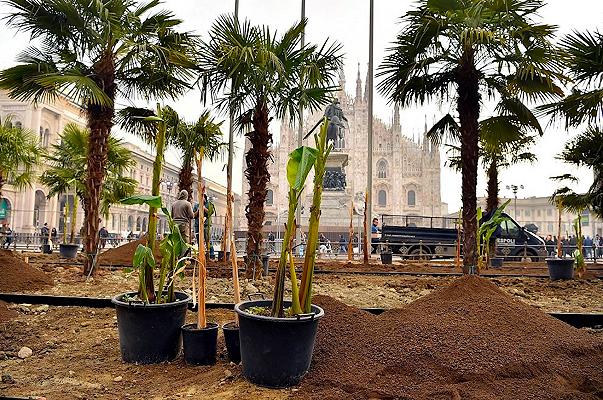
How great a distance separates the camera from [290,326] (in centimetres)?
282

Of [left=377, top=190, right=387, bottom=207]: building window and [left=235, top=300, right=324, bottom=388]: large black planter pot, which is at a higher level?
[left=377, top=190, right=387, bottom=207]: building window

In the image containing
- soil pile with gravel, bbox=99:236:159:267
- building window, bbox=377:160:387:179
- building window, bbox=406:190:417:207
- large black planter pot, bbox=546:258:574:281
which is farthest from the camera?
building window, bbox=377:160:387:179

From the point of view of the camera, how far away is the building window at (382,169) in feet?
190

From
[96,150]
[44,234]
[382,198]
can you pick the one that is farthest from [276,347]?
[382,198]

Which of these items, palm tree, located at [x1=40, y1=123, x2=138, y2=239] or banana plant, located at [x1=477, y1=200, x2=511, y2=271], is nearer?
banana plant, located at [x1=477, y1=200, x2=511, y2=271]

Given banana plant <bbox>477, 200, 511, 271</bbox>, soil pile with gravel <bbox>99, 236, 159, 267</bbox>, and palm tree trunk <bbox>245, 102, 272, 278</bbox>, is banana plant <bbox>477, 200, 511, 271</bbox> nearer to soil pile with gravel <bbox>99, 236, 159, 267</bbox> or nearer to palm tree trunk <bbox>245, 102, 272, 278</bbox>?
palm tree trunk <bbox>245, 102, 272, 278</bbox>

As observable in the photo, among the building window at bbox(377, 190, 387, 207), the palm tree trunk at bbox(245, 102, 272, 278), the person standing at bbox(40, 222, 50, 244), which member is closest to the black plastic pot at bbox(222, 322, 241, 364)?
the palm tree trunk at bbox(245, 102, 272, 278)

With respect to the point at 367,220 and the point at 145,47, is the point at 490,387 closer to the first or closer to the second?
the point at 145,47

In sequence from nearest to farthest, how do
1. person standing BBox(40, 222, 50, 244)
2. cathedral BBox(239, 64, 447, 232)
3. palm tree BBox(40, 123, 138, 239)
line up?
1. palm tree BBox(40, 123, 138, 239)
2. person standing BBox(40, 222, 50, 244)
3. cathedral BBox(239, 64, 447, 232)

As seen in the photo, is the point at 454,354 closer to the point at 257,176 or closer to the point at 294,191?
the point at 294,191

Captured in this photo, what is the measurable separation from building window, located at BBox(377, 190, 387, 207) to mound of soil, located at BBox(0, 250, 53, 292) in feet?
173

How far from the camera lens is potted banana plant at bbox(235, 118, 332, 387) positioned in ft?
9.32

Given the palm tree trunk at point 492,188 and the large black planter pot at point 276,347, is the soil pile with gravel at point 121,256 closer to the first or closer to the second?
the large black planter pot at point 276,347

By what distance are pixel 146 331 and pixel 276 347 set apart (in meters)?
1.14
